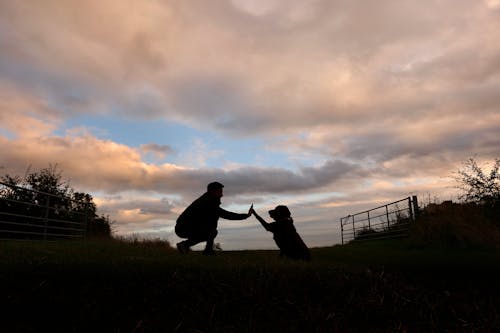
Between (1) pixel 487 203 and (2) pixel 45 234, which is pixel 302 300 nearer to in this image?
(2) pixel 45 234

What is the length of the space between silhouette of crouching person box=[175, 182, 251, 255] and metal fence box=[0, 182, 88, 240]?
8.55 m

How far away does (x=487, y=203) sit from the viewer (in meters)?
17.2

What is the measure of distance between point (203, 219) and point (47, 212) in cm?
912

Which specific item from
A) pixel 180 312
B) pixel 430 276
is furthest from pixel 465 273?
pixel 180 312

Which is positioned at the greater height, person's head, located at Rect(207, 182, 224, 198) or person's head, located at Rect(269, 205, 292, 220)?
person's head, located at Rect(207, 182, 224, 198)

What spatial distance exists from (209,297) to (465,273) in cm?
515

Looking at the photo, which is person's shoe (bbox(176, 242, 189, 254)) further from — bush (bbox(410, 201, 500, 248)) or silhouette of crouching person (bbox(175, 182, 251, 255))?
bush (bbox(410, 201, 500, 248))

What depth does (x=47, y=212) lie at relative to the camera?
1515cm

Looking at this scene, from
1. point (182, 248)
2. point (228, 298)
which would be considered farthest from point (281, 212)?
point (228, 298)

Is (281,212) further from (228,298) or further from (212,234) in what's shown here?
(228,298)

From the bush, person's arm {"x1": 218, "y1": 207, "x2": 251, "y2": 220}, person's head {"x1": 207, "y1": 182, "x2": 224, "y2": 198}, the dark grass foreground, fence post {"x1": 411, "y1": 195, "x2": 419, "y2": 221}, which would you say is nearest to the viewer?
the dark grass foreground

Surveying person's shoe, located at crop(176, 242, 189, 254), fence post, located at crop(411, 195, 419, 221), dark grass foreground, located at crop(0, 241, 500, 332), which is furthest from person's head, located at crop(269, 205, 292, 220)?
fence post, located at crop(411, 195, 419, 221)

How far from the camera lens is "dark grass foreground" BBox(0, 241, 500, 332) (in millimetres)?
4453

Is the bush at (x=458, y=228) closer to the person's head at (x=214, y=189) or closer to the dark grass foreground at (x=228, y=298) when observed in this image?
the dark grass foreground at (x=228, y=298)
